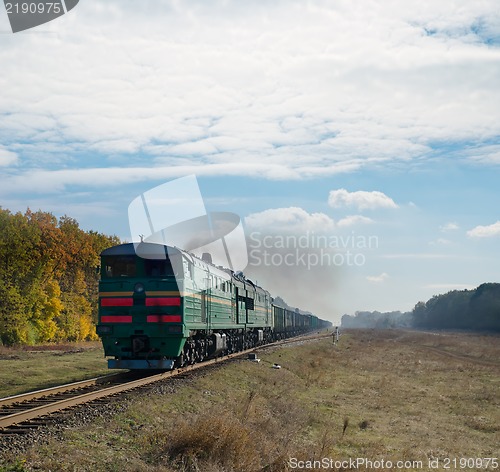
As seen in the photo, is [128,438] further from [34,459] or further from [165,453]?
[34,459]

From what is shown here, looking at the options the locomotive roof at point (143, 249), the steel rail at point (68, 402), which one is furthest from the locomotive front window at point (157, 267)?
the steel rail at point (68, 402)

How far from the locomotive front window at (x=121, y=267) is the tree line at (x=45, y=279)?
28967mm

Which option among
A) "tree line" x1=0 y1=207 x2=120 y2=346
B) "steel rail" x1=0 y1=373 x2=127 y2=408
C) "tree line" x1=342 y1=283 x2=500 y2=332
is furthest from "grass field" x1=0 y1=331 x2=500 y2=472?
"tree line" x1=342 y1=283 x2=500 y2=332

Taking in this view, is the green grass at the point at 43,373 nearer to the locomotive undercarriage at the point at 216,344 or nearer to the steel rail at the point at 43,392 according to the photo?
the steel rail at the point at 43,392

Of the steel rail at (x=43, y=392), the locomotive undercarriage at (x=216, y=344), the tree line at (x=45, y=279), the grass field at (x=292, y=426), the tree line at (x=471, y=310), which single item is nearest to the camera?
the grass field at (x=292, y=426)

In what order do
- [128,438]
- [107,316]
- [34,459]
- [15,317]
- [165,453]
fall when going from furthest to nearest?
[15,317], [107,316], [128,438], [165,453], [34,459]

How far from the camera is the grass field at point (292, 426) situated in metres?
11.0

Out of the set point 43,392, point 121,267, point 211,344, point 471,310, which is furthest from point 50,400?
point 471,310

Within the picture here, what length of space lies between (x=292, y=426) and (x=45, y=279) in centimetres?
4616

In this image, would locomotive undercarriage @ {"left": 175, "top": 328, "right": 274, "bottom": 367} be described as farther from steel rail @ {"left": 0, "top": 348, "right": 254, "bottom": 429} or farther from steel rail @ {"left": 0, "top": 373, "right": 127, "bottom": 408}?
steel rail @ {"left": 0, "top": 373, "right": 127, "bottom": 408}

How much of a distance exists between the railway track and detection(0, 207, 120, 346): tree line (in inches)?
1202

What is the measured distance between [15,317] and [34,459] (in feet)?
147

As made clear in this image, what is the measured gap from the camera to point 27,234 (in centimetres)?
5631

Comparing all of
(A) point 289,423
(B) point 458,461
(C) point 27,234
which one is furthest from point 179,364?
(C) point 27,234
